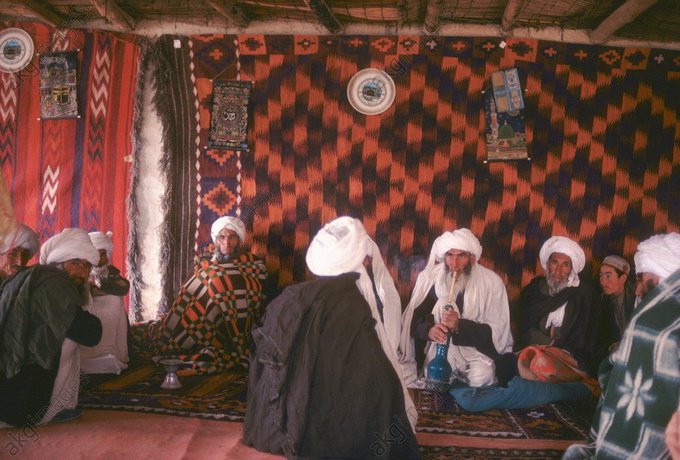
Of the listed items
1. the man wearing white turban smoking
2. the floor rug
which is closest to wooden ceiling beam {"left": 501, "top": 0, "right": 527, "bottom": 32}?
the man wearing white turban smoking

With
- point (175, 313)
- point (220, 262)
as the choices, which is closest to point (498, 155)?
point (220, 262)

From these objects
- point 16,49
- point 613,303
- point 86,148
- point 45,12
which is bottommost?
point 613,303

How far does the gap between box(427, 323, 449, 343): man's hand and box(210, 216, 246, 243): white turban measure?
5.56ft

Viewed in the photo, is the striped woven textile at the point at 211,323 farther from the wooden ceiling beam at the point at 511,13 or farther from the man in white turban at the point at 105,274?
the wooden ceiling beam at the point at 511,13

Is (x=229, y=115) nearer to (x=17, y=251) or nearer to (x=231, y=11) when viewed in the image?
(x=231, y=11)

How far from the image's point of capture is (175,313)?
3.88 meters

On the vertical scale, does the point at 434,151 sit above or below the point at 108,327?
above

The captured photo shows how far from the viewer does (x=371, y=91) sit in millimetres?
4375

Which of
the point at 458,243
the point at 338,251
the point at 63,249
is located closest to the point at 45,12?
the point at 63,249

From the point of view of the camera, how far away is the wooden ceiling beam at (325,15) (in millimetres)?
3781

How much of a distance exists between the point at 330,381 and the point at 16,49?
4050 millimetres

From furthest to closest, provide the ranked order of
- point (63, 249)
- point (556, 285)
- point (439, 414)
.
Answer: point (556, 285)
point (439, 414)
point (63, 249)

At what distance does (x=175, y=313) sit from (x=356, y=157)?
1.78m

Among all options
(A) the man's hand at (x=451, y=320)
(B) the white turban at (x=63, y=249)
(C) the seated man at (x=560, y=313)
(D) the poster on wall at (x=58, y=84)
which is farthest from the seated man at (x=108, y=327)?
(C) the seated man at (x=560, y=313)
